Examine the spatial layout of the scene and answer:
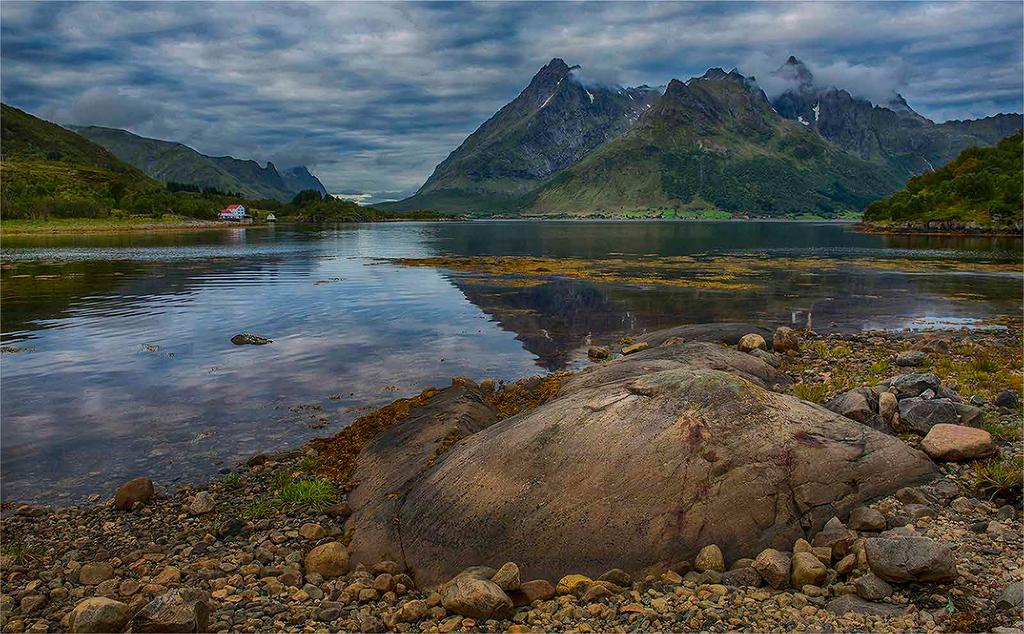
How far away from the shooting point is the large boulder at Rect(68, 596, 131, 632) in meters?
9.24

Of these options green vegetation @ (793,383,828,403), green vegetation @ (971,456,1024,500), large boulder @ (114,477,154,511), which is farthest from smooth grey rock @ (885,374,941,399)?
large boulder @ (114,477,154,511)

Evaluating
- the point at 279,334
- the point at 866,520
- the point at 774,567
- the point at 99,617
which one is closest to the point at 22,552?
the point at 99,617

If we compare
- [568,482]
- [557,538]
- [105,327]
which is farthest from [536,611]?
[105,327]

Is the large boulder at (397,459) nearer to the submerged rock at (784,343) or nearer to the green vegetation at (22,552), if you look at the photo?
the green vegetation at (22,552)

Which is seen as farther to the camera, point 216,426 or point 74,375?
point 74,375

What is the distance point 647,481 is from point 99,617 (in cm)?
936

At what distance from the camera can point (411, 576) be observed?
37.2ft

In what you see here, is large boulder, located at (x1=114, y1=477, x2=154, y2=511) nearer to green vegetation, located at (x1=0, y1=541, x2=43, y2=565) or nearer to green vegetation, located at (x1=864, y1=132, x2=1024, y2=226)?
green vegetation, located at (x1=0, y1=541, x2=43, y2=565)

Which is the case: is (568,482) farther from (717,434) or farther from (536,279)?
(536,279)

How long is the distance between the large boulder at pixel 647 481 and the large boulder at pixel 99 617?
4.16 meters

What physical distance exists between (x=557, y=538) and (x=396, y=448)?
6.84 meters

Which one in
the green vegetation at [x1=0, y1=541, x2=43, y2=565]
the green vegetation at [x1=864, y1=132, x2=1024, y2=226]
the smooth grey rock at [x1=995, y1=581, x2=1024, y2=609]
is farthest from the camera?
the green vegetation at [x1=864, y1=132, x2=1024, y2=226]

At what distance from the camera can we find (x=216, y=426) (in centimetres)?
2034

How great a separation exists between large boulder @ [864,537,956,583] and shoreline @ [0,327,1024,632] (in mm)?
47
